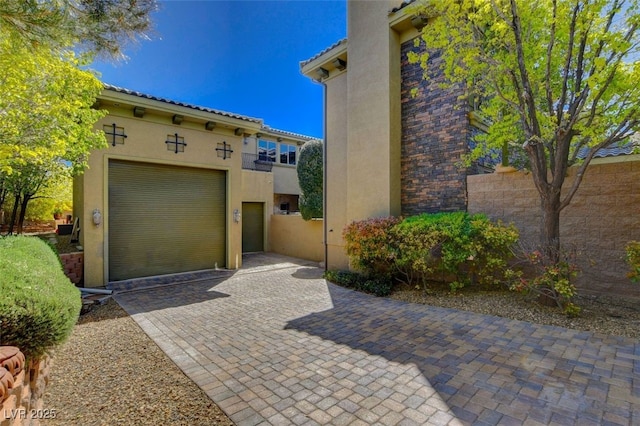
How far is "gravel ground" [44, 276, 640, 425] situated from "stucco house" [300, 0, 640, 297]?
1572mm

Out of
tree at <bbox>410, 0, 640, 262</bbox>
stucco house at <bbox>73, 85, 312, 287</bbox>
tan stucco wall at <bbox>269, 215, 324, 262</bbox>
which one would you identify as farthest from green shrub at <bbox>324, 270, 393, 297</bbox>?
tan stucco wall at <bbox>269, 215, 324, 262</bbox>

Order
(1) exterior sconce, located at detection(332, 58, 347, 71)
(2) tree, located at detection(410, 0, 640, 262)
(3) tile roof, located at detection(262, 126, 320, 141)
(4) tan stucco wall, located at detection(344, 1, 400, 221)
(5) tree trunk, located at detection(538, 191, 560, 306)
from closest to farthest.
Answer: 1. (2) tree, located at detection(410, 0, 640, 262)
2. (5) tree trunk, located at detection(538, 191, 560, 306)
3. (4) tan stucco wall, located at detection(344, 1, 400, 221)
4. (1) exterior sconce, located at detection(332, 58, 347, 71)
5. (3) tile roof, located at detection(262, 126, 320, 141)

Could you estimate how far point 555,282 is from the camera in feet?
18.4

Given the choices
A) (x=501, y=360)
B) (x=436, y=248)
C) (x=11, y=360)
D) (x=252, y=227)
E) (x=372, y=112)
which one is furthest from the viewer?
(x=252, y=227)

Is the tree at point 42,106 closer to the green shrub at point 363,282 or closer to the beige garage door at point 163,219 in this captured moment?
the beige garage door at point 163,219

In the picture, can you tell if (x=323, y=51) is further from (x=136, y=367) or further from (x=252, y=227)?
(x=136, y=367)

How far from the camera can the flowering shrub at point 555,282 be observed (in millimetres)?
5453

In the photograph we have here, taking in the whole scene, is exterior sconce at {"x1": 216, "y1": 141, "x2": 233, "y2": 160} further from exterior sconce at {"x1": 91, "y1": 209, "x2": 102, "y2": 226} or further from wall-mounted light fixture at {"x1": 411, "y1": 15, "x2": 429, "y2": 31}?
wall-mounted light fixture at {"x1": 411, "y1": 15, "x2": 429, "y2": 31}

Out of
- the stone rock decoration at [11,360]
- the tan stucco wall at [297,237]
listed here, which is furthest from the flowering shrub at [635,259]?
the tan stucco wall at [297,237]

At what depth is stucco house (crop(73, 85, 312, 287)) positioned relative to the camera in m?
8.59

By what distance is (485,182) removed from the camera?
7.85 meters

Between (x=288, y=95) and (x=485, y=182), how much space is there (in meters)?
12.9

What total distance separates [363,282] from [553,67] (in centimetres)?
648

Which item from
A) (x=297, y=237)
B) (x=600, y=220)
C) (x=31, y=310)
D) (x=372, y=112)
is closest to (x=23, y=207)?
(x=297, y=237)
